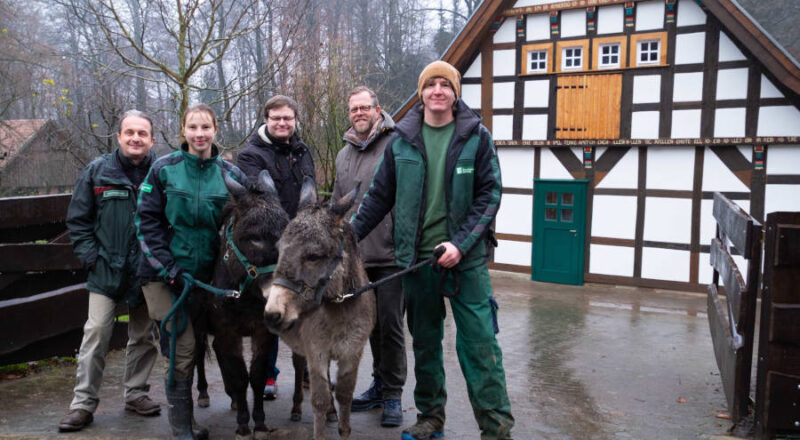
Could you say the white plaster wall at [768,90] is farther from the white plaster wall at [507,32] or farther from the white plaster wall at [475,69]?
the white plaster wall at [475,69]

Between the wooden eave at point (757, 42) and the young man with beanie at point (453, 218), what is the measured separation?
8.95m

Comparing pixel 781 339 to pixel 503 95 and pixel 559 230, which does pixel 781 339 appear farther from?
pixel 503 95

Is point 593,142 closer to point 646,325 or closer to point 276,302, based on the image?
point 646,325

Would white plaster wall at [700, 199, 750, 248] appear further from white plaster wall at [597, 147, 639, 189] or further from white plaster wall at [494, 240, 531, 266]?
white plaster wall at [494, 240, 531, 266]

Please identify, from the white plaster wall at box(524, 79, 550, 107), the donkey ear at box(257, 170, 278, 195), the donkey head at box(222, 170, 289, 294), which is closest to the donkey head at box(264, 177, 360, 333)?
the donkey head at box(222, 170, 289, 294)

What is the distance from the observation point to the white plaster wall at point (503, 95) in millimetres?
12859

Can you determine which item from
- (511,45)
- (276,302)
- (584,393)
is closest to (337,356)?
(276,302)

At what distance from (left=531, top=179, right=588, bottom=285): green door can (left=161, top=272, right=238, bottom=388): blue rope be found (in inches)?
398

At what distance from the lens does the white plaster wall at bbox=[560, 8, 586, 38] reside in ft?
39.4

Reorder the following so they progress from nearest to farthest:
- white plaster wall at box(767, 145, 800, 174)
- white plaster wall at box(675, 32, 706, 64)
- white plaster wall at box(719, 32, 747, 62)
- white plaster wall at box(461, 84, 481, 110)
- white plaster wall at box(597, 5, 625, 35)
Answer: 1. white plaster wall at box(767, 145, 800, 174)
2. white plaster wall at box(719, 32, 747, 62)
3. white plaster wall at box(675, 32, 706, 64)
4. white plaster wall at box(597, 5, 625, 35)
5. white plaster wall at box(461, 84, 481, 110)

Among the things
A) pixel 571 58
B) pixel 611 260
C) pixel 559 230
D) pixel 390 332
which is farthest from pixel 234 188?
pixel 571 58

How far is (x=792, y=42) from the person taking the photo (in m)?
17.7

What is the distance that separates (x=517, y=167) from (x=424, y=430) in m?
A: 9.89

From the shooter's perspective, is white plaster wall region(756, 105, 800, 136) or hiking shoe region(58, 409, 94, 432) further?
white plaster wall region(756, 105, 800, 136)
